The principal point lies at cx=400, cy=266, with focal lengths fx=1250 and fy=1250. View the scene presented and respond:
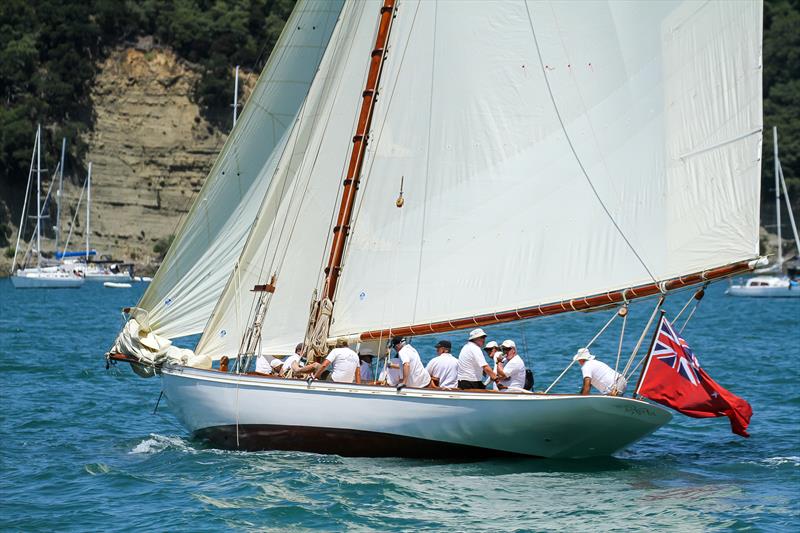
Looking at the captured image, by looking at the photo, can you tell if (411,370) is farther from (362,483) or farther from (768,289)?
(768,289)

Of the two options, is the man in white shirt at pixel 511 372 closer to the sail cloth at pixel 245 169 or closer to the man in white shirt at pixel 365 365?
the man in white shirt at pixel 365 365

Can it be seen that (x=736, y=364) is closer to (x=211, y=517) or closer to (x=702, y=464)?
(x=702, y=464)

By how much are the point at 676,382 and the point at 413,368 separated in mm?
3486

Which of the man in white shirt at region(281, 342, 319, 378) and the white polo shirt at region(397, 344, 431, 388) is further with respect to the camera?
the man in white shirt at region(281, 342, 319, 378)

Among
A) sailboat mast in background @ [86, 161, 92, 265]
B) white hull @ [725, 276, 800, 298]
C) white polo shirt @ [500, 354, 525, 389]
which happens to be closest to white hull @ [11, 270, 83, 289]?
sailboat mast in background @ [86, 161, 92, 265]

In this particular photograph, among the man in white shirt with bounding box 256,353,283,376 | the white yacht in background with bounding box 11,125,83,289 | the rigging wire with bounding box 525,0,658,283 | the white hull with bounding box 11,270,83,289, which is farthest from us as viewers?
the white yacht in background with bounding box 11,125,83,289

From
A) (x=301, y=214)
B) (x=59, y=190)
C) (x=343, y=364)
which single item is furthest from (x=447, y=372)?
(x=59, y=190)

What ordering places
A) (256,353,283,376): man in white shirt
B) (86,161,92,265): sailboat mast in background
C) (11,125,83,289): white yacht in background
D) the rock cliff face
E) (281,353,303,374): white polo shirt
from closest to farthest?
(281,353,303,374): white polo shirt, (256,353,283,376): man in white shirt, (11,125,83,289): white yacht in background, (86,161,92,265): sailboat mast in background, the rock cliff face

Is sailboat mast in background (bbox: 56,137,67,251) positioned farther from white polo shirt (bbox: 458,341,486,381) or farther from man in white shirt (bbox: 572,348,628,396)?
man in white shirt (bbox: 572,348,628,396)

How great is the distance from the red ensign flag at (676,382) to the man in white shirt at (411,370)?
114 inches

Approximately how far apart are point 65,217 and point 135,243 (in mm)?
5418

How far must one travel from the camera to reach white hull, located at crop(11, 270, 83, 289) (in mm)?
80500

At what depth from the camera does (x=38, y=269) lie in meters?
82.6

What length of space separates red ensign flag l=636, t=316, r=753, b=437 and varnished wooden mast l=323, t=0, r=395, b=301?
477 cm
